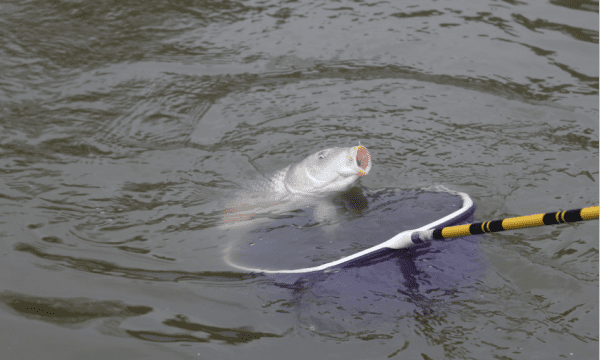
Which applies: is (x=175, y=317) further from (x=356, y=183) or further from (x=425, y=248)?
(x=356, y=183)

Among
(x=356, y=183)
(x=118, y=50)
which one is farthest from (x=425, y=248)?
(x=118, y=50)

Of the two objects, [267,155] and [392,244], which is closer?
[392,244]

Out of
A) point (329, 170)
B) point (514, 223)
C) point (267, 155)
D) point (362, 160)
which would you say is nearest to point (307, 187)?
point (329, 170)

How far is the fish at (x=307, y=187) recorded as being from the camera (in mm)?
3617

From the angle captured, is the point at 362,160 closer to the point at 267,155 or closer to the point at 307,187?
the point at 307,187

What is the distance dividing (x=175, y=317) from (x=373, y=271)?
109cm

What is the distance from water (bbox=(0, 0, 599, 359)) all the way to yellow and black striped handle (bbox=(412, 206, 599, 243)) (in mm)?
360

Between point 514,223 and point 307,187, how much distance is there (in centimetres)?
169

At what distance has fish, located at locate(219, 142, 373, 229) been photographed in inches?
142

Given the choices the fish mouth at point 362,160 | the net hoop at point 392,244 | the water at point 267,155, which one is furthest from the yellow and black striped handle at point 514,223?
the fish mouth at point 362,160

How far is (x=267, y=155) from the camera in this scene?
4672 millimetres

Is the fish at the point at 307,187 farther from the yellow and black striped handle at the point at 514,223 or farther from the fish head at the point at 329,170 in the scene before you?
the yellow and black striped handle at the point at 514,223

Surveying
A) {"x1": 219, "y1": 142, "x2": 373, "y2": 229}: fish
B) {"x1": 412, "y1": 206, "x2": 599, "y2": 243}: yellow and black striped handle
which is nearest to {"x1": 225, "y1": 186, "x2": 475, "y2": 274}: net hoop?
{"x1": 412, "y1": 206, "x2": 599, "y2": 243}: yellow and black striped handle

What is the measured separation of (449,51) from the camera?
596 centimetres
